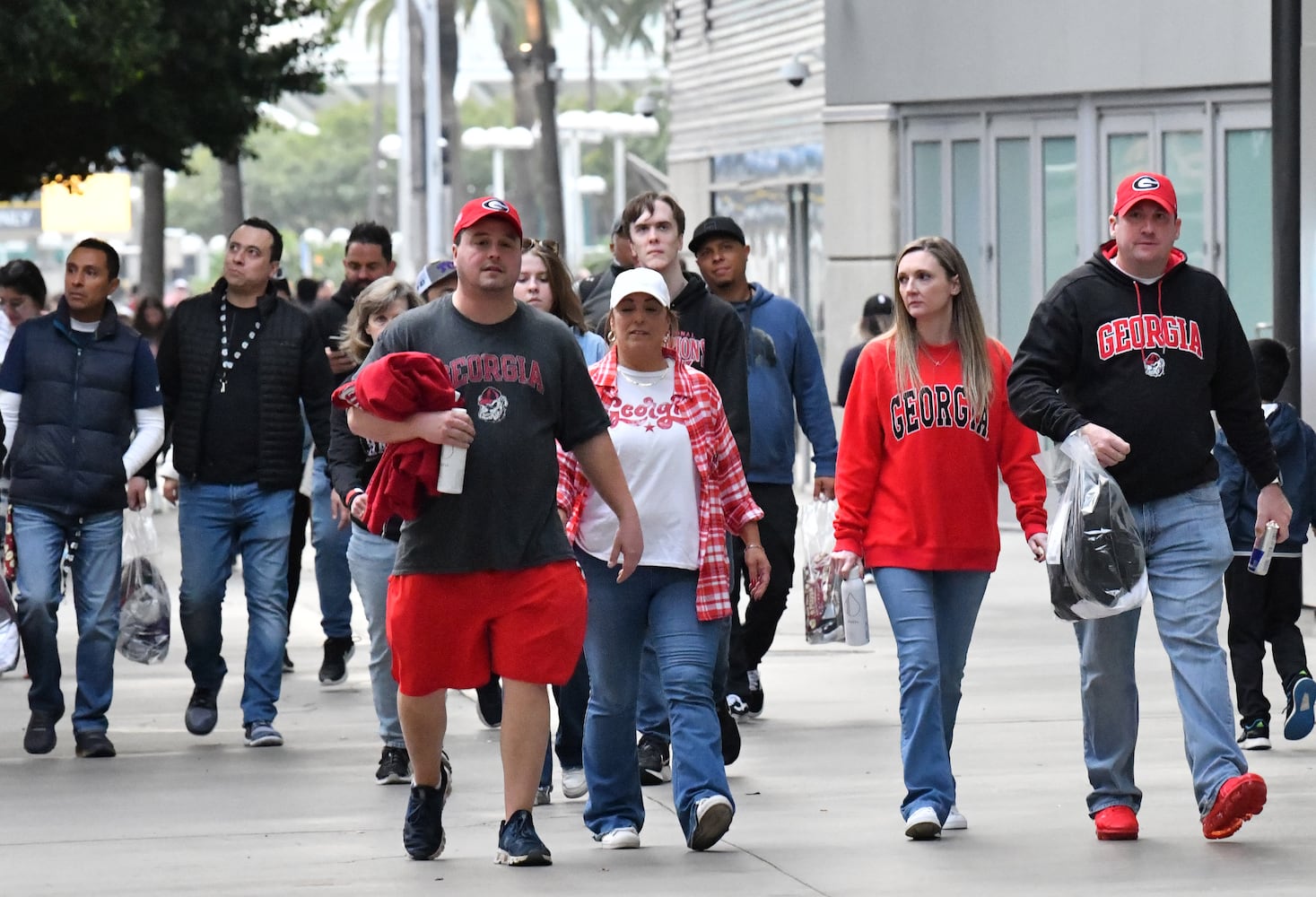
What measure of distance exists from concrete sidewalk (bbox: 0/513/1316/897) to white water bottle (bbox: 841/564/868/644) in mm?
573

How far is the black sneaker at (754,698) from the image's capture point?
32.8 feet

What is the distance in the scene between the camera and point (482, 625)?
6.93 m

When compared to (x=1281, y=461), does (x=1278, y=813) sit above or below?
below

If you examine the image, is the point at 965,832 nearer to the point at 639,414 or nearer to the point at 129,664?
the point at 639,414

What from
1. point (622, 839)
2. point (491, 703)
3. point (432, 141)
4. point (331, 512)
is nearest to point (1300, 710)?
point (622, 839)

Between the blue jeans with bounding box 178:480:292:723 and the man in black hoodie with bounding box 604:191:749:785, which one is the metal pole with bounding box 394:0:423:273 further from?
the man in black hoodie with bounding box 604:191:749:785

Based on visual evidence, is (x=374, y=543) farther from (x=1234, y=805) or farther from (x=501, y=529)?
(x=1234, y=805)

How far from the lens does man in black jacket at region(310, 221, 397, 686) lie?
10930mm

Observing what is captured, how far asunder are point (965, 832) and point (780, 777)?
1249 mm

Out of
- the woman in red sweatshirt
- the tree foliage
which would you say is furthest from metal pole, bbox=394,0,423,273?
the woman in red sweatshirt

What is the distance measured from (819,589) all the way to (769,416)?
31.4 inches

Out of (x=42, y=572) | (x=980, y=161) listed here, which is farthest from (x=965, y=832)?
(x=980, y=161)

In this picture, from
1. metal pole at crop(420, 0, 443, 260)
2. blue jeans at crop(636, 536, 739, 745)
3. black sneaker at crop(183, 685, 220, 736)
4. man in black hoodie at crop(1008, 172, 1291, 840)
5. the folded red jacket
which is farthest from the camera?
metal pole at crop(420, 0, 443, 260)

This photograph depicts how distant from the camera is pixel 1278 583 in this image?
928 cm
